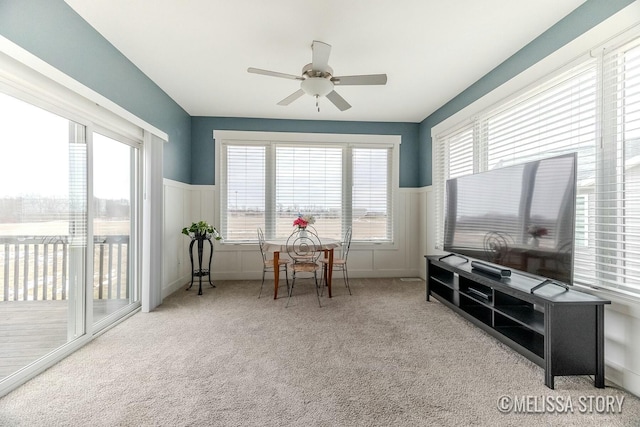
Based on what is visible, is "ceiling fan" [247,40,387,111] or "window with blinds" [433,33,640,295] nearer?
"window with blinds" [433,33,640,295]

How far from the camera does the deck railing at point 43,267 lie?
1812mm

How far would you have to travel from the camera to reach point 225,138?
4531 millimetres

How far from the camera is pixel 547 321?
182 centimetres

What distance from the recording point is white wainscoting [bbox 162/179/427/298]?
409cm

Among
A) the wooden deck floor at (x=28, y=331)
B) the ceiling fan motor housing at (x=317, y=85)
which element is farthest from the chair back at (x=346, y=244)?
the wooden deck floor at (x=28, y=331)

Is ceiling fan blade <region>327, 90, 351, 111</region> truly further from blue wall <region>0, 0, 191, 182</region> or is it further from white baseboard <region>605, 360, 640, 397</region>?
white baseboard <region>605, 360, 640, 397</region>

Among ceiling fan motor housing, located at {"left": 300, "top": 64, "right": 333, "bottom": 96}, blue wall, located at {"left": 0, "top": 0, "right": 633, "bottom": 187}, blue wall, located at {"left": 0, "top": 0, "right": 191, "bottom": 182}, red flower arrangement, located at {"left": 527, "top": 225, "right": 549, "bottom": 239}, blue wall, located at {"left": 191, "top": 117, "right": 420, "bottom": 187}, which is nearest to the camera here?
blue wall, located at {"left": 0, "top": 0, "right": 191, "bottom": 182}

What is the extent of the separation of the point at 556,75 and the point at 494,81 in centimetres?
76

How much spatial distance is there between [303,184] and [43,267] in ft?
10.7

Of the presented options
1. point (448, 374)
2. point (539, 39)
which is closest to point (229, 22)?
point (539, 39)

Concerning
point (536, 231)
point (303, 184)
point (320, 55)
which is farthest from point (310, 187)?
point (536, 231)

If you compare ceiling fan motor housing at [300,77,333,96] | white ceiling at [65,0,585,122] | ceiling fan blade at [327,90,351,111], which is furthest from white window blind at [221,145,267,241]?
ceiling fan motor housing at [300,77,333,96]

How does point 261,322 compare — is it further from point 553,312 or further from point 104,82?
point 104,82

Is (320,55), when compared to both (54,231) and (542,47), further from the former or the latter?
(54,231)
